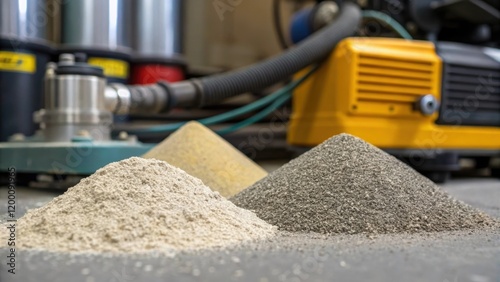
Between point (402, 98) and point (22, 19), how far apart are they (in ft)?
4.26

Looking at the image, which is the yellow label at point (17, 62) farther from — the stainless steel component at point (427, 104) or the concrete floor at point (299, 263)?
the stainless steel component at point (427, 104)

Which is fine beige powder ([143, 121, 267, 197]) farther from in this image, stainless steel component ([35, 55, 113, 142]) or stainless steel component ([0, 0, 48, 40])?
stainless steel component ([0, 0, 48, 40])

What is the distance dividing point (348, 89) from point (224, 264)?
1.16 m

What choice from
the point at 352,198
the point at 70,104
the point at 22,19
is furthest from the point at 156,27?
the point at 352,198

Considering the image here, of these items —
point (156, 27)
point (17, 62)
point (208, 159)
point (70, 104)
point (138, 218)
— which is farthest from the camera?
point (156, 27)

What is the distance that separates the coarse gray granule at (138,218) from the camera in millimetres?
653

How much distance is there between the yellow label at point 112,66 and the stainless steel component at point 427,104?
114 centimetres

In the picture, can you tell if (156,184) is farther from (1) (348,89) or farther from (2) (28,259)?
(1) (348,89)

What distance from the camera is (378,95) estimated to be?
5.46ft

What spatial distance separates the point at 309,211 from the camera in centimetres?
83

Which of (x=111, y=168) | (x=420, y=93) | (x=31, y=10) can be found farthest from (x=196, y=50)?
(x=111, y=168)

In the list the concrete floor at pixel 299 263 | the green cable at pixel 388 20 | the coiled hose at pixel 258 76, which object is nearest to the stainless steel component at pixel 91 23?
the coiled hose at pixel 258 76

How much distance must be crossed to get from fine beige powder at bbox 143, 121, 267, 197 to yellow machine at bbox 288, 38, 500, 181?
490mm

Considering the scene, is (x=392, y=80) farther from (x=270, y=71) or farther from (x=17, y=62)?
(x=17, y=62)
